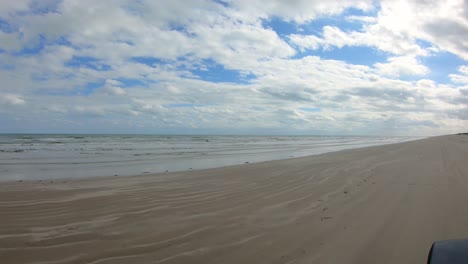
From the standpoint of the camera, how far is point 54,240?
460 centimetres

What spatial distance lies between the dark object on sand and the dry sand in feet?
4.07

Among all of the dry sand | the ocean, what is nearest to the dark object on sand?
the dry sand

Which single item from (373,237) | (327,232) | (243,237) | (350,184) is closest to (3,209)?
(243,237)

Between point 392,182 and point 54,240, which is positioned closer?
point 54,240

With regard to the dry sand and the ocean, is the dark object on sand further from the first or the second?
the ocean

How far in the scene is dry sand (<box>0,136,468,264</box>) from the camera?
4.09 m

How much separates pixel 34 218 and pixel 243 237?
4268 millimetres

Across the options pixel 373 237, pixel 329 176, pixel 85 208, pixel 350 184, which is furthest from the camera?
pixel 329 176

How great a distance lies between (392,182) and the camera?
30.0 feet

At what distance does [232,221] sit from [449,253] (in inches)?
139

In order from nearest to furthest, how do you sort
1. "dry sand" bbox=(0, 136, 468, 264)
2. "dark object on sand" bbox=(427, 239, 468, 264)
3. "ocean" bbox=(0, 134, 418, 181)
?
"dark object on sand" bbox=(427, 239, 468, 264), "dry sand" bbox=(0, 136, 468, 264), "ocean" bbox=(0, 134, 418, 181)

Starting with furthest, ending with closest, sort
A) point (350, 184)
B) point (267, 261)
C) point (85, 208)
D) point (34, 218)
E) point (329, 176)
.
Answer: point (329, 176) → point (350, 184) → point (85, 208) → point (34, 218) → point (267, 261)

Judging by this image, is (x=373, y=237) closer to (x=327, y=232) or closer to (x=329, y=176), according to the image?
(x=327, y=232)

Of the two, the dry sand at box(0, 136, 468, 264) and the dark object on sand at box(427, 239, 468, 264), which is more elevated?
the dark object on sand at box(427, 239, 468, 264)
